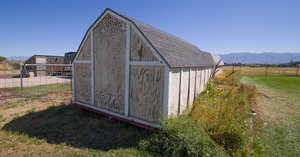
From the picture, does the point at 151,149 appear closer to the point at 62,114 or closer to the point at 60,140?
the point at 60,140

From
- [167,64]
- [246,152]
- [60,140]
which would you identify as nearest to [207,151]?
[246,152]

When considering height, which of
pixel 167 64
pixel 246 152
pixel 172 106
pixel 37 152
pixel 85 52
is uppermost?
pixel 85 52

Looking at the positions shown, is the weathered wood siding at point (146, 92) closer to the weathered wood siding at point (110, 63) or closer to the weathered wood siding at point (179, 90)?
the weathered wood siding at point (179, 90)

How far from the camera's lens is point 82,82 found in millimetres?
5883

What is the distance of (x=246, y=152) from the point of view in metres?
3.04

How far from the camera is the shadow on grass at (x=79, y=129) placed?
3865mm

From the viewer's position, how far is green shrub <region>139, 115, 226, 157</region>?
2930 mm

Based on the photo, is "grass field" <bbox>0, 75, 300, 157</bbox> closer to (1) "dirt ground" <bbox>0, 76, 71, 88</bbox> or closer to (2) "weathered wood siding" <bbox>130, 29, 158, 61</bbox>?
(2) "weathered wood siding" <bbox>130, 29, 158, 61</bbox>

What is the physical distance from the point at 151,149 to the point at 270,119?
5.00m

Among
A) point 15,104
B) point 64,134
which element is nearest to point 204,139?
point 64,134

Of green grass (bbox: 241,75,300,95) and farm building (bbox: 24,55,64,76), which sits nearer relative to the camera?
green grass (bbox: 241,75,300,95)

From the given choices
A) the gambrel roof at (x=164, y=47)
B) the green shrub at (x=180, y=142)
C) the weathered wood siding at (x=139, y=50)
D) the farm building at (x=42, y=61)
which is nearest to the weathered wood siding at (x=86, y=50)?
the gambrel roof at (x=164, y=47)

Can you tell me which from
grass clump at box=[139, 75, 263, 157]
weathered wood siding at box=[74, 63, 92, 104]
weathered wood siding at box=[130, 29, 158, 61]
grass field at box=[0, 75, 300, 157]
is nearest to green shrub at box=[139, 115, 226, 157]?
grass clump at box=[139, 75, 263, 157]

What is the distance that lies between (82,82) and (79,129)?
2.01 meters
